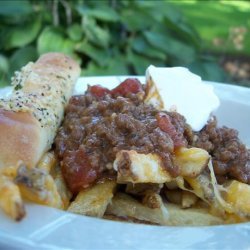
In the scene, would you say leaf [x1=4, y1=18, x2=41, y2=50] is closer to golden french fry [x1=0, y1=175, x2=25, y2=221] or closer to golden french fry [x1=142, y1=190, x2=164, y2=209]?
golden french fry [x1=142, y1=190, x2=164, y2=209]

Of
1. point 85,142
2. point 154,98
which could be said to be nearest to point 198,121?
point 154,98

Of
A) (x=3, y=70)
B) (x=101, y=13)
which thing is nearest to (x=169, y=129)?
(x=3, y=70)

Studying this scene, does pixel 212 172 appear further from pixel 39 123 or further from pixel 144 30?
pixel 144 30

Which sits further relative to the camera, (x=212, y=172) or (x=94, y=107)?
(x=94, y=107)

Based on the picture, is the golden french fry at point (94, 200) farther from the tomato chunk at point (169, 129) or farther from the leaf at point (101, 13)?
the leaf at point (101, 13)

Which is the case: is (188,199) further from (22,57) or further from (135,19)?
(135,19)

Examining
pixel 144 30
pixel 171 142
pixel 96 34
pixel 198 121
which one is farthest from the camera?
pixel 144 30

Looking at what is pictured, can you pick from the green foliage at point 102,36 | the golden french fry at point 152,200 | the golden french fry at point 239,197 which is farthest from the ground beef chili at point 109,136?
the green foliage at point 102,36
